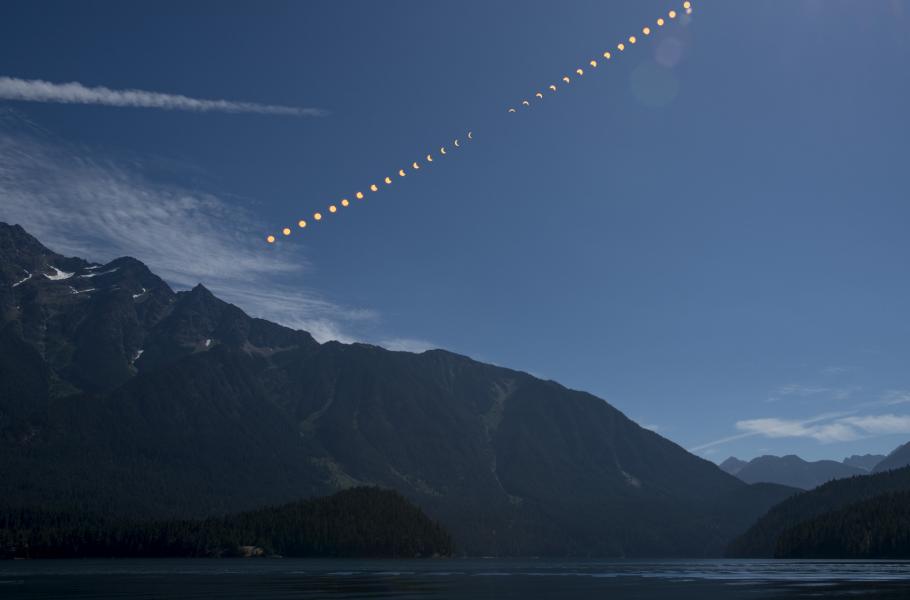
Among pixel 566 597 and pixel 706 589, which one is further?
pixel 706 589

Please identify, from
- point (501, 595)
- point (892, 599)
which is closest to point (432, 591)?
point (501, 595)

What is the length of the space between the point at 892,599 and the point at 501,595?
56728 millimetres

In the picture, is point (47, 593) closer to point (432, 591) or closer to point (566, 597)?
point (432, 591)

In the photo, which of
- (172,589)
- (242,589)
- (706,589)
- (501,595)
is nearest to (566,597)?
(501,595)

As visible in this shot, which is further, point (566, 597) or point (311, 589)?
point (311, 589)

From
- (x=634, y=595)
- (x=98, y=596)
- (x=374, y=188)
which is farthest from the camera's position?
(x=634, y=595)

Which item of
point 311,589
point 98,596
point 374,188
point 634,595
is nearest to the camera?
point 374,188

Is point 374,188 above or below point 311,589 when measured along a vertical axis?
above

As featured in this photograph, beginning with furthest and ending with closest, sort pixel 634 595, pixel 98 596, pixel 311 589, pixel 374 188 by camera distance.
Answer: pixel 311 589
pixel 634 595
pixel 98 596
pixel 374 188

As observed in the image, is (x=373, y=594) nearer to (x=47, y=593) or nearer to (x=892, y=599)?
(x=47, y=593)

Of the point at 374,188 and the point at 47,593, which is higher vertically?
the point at 374,188

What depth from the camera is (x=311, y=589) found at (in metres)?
147

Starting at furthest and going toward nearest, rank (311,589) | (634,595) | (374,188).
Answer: (311,589) < (634,595) < (374,188)

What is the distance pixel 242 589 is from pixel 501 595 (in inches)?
1786
